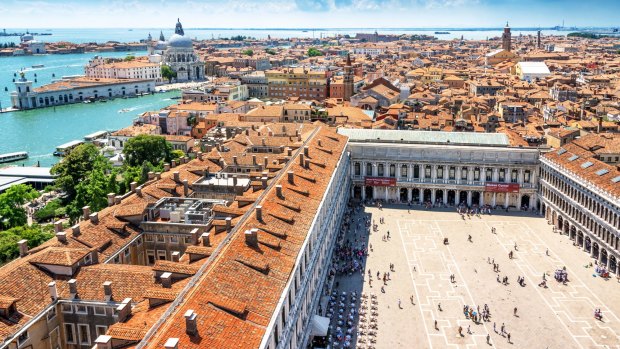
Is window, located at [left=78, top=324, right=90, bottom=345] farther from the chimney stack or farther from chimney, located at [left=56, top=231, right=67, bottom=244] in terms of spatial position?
the chimney stack

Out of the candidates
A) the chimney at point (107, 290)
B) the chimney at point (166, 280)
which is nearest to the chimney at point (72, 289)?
the chimney at point (107, 290)

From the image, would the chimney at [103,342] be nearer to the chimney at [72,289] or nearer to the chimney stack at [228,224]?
the chimney at [72,289]

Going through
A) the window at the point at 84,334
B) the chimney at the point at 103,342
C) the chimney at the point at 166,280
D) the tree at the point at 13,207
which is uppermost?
the chimney at the point at 166,280

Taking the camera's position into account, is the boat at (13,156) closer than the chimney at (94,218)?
No

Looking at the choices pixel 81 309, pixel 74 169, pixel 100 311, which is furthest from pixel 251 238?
pixel 74 169

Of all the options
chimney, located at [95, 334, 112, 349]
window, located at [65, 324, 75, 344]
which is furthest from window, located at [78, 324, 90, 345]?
chimney, located at [95, 334, 112, 349]

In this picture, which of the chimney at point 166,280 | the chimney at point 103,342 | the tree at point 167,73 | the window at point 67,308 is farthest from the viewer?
the tree at point 167,73

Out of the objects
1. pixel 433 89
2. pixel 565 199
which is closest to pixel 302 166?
pixel 565 199
